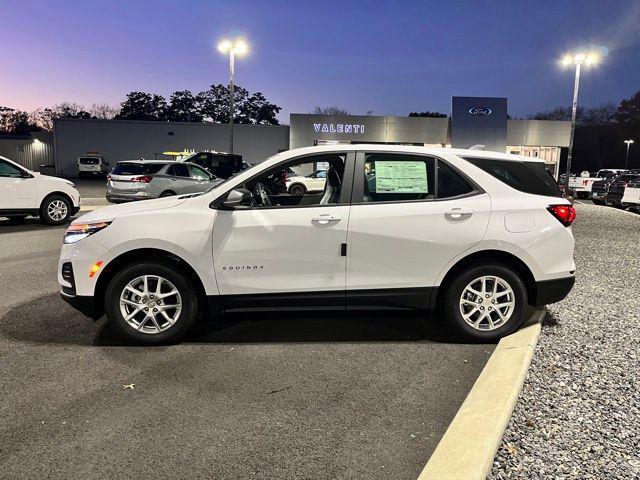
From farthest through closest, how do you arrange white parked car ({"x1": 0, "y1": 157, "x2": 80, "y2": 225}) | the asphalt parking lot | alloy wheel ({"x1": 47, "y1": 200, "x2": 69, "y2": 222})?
alloy wheel ({"x1": 47, "y1": 200, "x2": 69, "y2": 222}), white parked car ({"x1": 0, "y1": 157, "x2": 80, "y2": 225}), the asphalt parking lot

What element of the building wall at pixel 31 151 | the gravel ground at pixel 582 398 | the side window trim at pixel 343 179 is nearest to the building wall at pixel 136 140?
the building wall at pixel 31 151

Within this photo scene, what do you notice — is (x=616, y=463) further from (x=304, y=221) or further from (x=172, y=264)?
(x=172, y=264)

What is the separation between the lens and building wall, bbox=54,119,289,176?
156ft

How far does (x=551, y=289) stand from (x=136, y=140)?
48474 mm

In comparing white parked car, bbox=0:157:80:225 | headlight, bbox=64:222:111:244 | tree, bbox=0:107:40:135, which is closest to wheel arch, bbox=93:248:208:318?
headlight, bbox=64:222:111:244

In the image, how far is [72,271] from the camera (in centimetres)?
461

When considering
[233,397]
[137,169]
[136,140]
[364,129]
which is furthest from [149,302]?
[136,140]

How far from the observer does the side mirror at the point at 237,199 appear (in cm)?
453

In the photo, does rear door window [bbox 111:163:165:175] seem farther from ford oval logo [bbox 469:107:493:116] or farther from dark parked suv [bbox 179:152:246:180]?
ford oval logo [bbox 469:107:493:116]

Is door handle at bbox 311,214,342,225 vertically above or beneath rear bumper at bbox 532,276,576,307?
above

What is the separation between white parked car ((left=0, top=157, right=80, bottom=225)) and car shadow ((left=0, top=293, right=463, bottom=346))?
7547 mm

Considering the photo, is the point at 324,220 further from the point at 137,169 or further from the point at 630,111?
the point at 630,111

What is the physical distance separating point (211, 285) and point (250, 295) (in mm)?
347

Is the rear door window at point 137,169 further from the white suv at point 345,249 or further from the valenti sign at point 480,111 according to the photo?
the valenti sign at point 480,111
